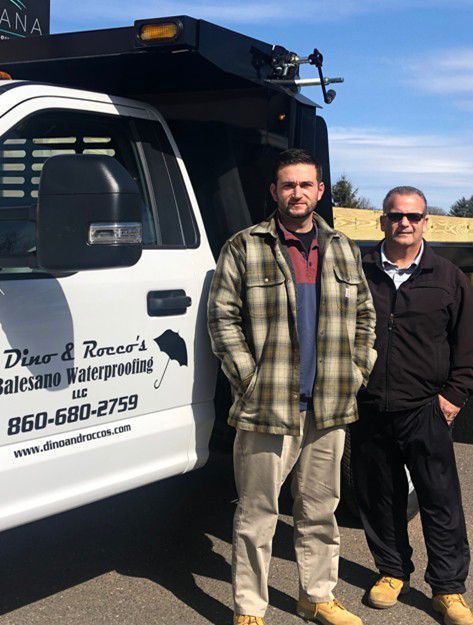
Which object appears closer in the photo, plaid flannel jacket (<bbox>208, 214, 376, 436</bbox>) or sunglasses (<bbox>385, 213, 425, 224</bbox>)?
plaid flannel jacket (<bbox>208, 214, 376, 436</bbox>)

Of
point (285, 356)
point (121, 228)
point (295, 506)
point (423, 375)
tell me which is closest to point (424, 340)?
point (423, 375)

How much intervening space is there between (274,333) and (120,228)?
2.48ft

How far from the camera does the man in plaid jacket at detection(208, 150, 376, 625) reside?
11.3 feet

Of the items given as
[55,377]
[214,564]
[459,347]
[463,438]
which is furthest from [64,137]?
[463,438]

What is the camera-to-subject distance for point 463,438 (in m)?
5.13

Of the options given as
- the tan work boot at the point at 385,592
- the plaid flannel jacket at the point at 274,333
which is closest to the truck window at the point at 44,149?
the plaid flannel jacket at the point at 274,333

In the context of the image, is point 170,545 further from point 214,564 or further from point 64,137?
point 64,137

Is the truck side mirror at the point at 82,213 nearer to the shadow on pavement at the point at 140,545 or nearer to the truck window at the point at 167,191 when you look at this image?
the truck window at the point at 167,191

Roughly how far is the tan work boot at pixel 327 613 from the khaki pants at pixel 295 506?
0.10 ft

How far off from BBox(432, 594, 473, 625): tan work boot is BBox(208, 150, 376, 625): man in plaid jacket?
1.27ft

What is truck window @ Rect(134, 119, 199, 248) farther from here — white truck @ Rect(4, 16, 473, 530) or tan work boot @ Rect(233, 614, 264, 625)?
tan work boot @ Rect(233, 614, 264, 625)

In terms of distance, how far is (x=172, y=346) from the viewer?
3.71m

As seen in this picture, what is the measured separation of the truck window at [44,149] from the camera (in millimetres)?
3295

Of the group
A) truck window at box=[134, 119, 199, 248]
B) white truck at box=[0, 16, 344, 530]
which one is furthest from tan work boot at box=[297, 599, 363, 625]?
truck window at box=[134, 119, 199, 248]
